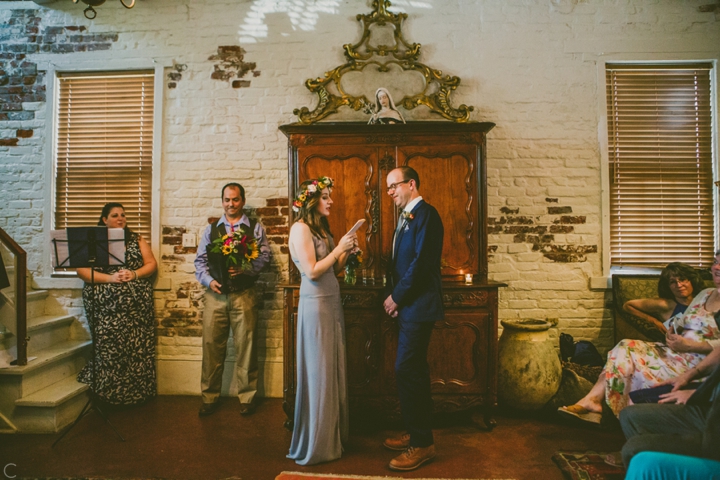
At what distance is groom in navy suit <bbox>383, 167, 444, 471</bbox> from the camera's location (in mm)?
2932

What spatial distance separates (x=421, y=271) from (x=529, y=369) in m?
1.66

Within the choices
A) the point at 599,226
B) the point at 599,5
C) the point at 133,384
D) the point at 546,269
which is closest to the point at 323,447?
the point at 133,384

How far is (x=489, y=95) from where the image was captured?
176 inches

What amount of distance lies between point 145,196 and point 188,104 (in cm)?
107

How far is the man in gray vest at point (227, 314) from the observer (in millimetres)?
4090

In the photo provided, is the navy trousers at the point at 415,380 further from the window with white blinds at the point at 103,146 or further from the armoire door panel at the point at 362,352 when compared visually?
the window with white blinds at the point at 103,146

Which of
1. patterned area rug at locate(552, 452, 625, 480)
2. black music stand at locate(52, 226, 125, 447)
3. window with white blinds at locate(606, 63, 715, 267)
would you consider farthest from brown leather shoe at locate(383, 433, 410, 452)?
window with white blinds at locate(606, 63, 715, 267)

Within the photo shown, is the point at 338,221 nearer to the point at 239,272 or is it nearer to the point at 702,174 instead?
the point at 239,272

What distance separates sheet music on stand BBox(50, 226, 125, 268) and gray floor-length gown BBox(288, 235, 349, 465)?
66.5 inches

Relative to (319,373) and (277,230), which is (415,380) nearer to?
(319,373)

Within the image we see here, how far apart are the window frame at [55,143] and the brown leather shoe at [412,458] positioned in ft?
10.3

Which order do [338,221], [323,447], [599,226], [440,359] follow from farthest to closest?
[599,226] → [338,221] → [440,359] → [323,447]

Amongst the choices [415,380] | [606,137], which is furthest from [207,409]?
[606,137]

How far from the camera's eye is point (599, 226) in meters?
4.42
